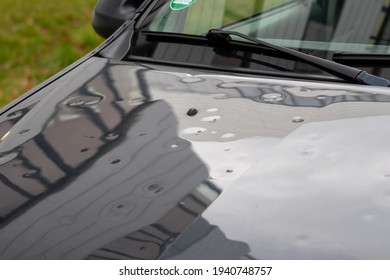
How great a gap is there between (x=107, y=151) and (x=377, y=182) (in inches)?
26.8

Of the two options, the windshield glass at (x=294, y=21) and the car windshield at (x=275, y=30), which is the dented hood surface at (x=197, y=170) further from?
the windshield glass at (x=294, y=21)

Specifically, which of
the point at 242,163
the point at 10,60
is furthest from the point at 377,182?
the point at 10,60

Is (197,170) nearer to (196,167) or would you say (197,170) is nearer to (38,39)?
(196,167)

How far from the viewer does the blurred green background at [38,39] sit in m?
6.09

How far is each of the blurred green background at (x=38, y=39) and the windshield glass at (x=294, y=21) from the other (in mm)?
3412

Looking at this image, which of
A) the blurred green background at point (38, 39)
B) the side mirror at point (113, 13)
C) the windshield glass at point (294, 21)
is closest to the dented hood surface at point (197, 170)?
the windshield glass at point (294, 21)

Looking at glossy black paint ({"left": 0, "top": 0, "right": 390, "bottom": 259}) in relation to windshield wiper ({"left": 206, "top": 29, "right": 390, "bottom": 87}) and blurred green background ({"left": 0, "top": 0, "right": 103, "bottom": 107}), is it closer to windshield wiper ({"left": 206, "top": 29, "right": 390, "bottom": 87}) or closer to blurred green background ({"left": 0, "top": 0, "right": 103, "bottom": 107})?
windshield wiper ({"left": 206, "top": 29, "right": 390, "bottom": 87})

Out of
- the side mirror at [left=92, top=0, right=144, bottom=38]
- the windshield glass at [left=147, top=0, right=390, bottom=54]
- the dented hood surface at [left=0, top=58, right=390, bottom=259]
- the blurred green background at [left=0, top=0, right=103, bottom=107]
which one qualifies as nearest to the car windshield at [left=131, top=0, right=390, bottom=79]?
the windshield glass at [left=147, top=0, right=390, bottom=54]

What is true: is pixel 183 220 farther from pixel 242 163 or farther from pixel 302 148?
pixel 302 148

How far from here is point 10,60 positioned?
6.35 metres

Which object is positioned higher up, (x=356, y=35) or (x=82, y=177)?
(x=356, y=35)

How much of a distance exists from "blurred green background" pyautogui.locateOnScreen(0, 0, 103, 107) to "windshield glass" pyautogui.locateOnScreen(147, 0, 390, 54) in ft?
11.2

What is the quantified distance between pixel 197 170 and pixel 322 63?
24.0 inches

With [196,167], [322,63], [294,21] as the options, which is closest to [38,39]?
[294,21]
